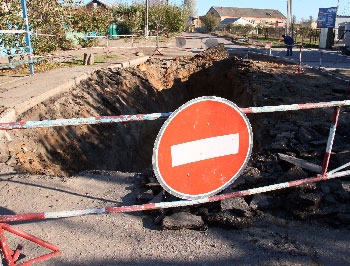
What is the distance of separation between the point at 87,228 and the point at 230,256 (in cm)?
148

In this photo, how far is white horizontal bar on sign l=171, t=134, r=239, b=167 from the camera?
Answer: 9.06 feet

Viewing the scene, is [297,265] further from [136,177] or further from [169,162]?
[136,177]

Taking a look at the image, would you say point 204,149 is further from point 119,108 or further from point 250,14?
point 250,14

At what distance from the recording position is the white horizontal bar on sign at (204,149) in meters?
2.76

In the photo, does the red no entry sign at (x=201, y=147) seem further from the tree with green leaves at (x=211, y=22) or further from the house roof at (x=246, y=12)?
the house roof at (x=246, y=12)

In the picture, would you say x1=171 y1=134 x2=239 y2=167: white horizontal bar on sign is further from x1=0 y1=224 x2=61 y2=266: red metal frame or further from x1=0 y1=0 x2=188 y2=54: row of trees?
x1=0 y1=0 x2=188 y2=54: row of trees

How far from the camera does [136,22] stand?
3797 centimetres

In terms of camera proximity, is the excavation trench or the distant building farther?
the distant building

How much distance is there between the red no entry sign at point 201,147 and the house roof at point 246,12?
11323cm

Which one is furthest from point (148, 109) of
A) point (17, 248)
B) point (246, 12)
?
point (246, 12)

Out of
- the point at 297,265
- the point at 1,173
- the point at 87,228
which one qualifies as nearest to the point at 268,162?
the point at 297,265

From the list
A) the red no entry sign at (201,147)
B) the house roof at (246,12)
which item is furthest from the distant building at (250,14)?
the red no entry sign at (201,147)

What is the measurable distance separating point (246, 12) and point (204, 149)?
119306mm

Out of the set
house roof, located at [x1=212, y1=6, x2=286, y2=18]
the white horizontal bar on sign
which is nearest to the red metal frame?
the white horizontal bar on sign
